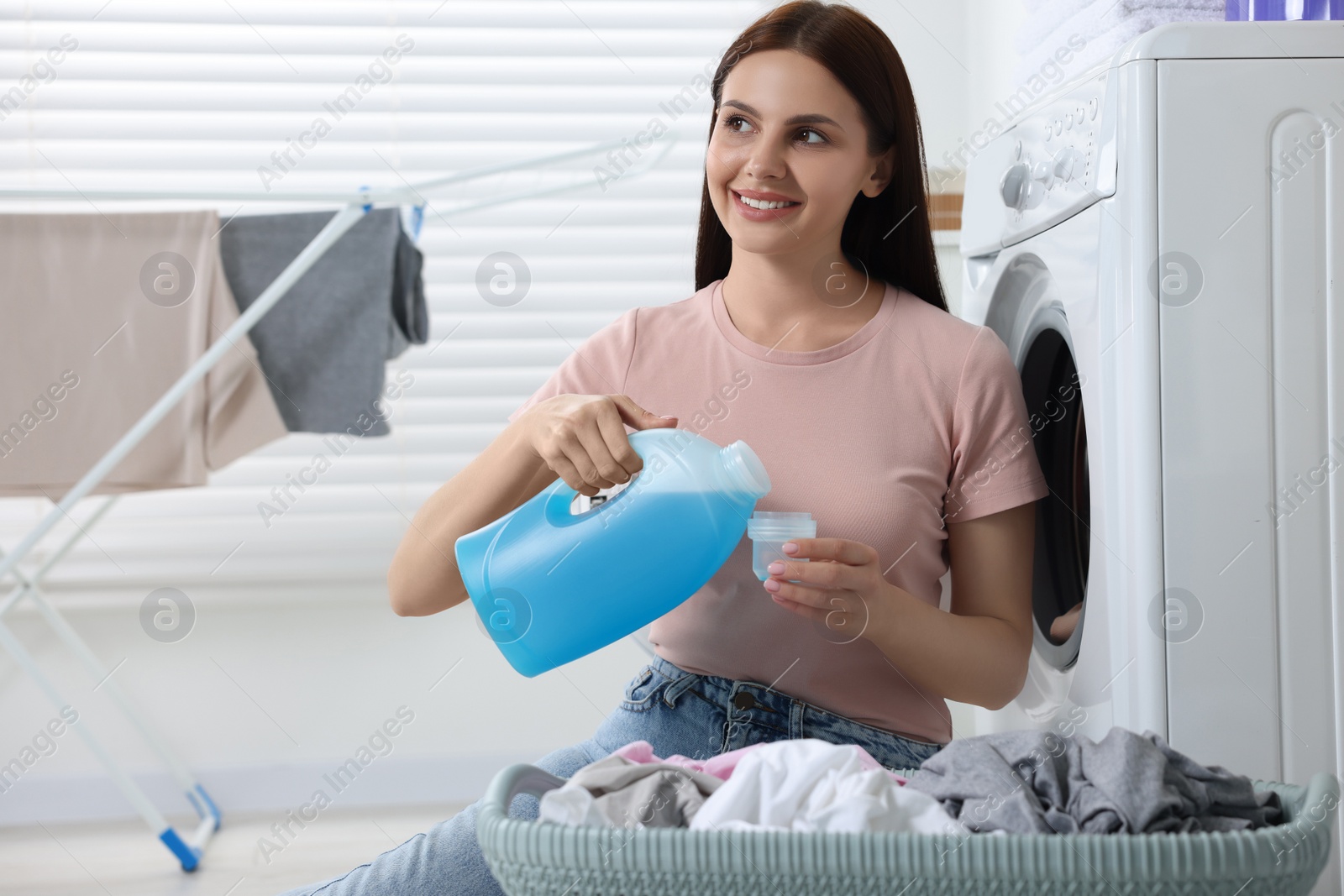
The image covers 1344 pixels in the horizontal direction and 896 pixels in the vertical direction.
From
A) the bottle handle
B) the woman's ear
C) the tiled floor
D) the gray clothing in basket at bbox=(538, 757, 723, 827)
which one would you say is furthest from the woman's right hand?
the tiled floor

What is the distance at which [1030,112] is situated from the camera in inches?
41.9

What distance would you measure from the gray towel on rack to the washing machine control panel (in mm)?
870

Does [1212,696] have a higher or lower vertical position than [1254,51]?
lower

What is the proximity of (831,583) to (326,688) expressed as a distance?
154 cm

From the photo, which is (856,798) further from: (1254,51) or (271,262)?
(271,262)

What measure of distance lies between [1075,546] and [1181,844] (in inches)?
28.9

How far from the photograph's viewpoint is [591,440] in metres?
0.72

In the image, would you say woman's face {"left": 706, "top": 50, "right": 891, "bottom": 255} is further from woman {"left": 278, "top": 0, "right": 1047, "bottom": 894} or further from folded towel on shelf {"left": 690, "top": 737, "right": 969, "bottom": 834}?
folded towel on shelf {"left": 690, "top": 737, "right": 969, "bottom": 834}

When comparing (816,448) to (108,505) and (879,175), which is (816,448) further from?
(108,505)

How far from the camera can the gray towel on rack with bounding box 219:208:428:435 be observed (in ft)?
5.10

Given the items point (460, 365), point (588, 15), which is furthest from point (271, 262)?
point (588, 15)

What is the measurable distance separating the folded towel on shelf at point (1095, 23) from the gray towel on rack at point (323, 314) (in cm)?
95

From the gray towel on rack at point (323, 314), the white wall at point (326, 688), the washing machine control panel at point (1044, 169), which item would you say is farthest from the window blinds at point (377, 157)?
the washing machine control panel at point (1044, 169)

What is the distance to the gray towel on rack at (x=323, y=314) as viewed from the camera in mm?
1554
